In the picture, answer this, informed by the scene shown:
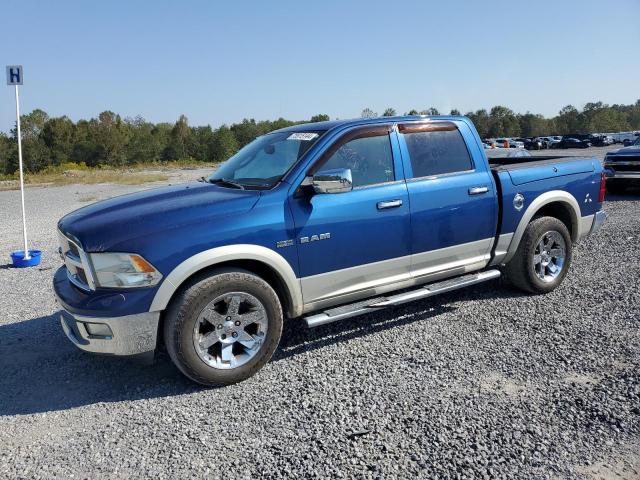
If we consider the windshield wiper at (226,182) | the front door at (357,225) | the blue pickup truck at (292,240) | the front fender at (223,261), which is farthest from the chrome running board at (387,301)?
the windshield wiper at (226,182)

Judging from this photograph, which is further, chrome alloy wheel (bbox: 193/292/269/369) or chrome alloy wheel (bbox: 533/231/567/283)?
chrome alloy wheel (bbox: 533/231/567/283)

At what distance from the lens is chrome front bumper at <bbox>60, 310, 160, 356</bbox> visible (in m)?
3.49

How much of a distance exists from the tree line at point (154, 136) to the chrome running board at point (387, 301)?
235ft

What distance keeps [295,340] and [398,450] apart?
1.93 meters

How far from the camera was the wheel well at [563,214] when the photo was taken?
19.0 ft

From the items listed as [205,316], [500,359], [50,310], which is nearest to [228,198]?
[205,316]

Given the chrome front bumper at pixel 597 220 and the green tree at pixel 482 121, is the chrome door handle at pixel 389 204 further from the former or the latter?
the green tree at pixel 482 121

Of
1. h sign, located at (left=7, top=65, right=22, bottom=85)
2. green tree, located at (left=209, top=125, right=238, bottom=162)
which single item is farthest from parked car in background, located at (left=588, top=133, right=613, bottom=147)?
h sign, located at (left=7, top=65, right=22, bottom=85)

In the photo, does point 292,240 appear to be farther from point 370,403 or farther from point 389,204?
point 370,403

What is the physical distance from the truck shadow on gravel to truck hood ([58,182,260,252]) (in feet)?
3.72

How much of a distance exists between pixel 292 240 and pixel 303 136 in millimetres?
1140

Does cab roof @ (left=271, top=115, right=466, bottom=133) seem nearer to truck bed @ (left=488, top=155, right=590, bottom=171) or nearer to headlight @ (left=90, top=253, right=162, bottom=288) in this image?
truck bed @ (left=488, top=155, right=590, bottom=171)

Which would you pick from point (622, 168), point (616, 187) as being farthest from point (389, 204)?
point (616, 187)

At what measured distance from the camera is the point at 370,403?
3.45 m
